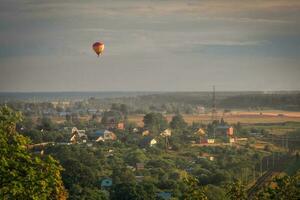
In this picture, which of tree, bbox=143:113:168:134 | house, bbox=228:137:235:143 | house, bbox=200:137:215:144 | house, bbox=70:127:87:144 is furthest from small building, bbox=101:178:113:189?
tree, bbox=143:113:168:134

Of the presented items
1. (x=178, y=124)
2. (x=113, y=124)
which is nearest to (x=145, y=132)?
(x=178, y=124)

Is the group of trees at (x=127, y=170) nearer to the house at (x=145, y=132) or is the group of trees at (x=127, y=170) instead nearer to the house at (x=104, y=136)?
the house at (x=145, y=132)

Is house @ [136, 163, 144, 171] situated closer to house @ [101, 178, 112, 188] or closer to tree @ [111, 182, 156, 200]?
house @ [101, 178, 112, 188]

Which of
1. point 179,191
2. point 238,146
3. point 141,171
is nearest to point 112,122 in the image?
point 238,146

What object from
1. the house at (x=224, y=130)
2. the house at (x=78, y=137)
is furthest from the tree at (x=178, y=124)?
the house at (x=78, y=137)

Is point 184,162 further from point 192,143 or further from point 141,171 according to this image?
point 192,143

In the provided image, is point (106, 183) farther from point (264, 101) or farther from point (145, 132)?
point (264, 101)
